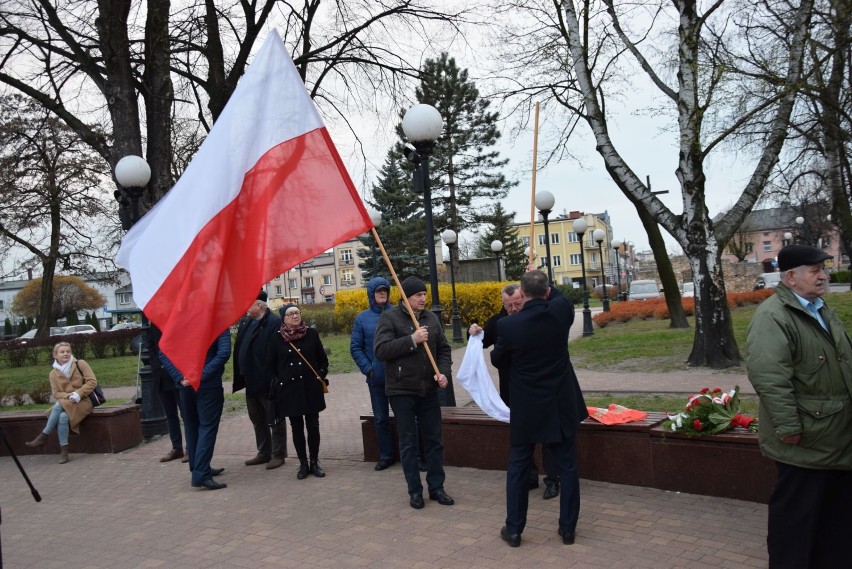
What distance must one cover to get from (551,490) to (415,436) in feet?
4.09

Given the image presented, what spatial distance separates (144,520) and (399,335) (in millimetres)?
2854

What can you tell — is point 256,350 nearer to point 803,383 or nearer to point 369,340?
point 369,340

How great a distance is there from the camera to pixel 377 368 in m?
7.41

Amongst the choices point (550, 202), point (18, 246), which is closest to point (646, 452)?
point (550, 202)

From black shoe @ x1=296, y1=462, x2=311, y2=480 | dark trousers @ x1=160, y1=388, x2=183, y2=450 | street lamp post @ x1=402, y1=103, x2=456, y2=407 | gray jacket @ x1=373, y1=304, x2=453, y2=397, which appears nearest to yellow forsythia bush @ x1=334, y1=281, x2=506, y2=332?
dark trousers @ x1=160, y1=388, x2=183, y2=450

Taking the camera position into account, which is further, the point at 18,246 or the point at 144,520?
the point at 18,246

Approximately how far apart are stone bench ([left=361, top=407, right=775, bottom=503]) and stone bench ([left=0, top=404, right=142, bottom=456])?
503 cm

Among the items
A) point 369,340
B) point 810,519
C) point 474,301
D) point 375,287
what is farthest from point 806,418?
point 474,301

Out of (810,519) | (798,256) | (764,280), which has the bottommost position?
(810,519)

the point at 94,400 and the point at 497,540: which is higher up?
the point at 94,400

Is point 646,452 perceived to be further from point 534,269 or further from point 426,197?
point 426,197

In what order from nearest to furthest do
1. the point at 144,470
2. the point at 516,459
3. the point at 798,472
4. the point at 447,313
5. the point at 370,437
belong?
the point at 798,472, the point at 516,459, the point at 370,437, the point at 144,470, the point at 447,313

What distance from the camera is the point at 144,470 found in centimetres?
830

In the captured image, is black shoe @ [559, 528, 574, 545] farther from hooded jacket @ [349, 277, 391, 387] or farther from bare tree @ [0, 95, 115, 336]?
bare tree @ [0, 95, 115, 336]
